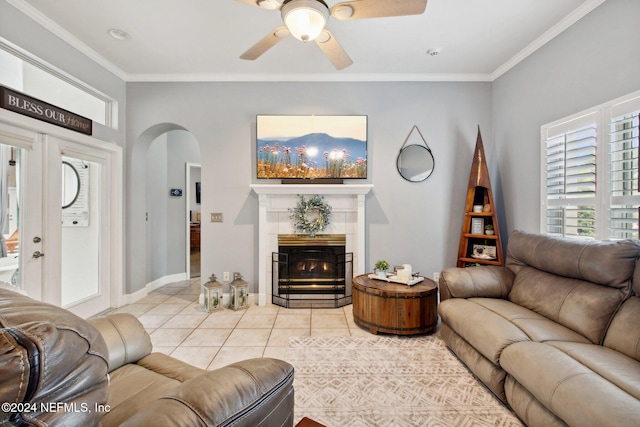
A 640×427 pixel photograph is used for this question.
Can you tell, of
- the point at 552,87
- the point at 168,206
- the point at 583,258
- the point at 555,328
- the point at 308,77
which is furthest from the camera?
the point at 168,206

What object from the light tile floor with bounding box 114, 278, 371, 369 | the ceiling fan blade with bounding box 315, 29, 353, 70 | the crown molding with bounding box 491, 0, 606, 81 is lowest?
the light tile floor with bounding box 114, 278, 371, 369

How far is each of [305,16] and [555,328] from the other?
2598mm

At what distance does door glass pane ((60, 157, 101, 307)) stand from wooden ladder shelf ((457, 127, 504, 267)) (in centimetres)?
450

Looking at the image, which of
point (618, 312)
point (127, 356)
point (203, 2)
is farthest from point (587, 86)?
point (127, 356)

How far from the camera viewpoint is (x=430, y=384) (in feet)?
6.52

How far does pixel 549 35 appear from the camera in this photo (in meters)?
2.72

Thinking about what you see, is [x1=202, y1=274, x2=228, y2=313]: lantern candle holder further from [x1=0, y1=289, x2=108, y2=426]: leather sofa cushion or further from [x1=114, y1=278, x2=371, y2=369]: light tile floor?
[x1=0, y1=289, x2=108, y2=426]: leather sofa cushion

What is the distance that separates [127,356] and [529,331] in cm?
239

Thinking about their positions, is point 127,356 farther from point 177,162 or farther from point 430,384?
point 177,162

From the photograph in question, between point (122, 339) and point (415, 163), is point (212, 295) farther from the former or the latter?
point (415, 163)

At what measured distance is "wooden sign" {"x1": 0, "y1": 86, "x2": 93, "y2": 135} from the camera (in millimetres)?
2266

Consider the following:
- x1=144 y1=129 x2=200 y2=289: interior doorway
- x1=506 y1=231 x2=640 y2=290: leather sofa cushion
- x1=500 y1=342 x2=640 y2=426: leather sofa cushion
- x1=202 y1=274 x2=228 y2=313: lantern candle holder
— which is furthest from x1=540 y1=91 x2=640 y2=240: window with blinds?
x1=144 y1=129 x2=200 y2=289: interior doorway

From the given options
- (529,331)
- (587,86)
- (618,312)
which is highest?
(587,86)

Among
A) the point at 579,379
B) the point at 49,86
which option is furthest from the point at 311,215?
the point at 49,86
